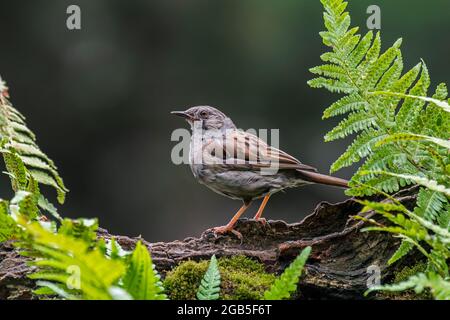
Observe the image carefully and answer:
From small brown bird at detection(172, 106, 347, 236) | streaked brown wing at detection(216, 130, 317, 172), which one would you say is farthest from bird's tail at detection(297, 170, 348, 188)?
streaked brown wing at detection(216, 130, 317, 172)

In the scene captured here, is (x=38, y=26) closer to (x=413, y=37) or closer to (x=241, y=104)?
(x=241, y=104)

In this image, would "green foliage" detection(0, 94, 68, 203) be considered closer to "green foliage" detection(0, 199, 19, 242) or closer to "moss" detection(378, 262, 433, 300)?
"green foliage" detection(0, 199, 19, 242)

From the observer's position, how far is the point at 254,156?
5.48 metres

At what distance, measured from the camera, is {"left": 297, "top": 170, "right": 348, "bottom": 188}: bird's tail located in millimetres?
4971

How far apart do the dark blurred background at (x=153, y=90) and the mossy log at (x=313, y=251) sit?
5.43 meters

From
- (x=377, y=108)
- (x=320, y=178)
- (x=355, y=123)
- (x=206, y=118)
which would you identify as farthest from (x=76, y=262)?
(x=206, y=118)

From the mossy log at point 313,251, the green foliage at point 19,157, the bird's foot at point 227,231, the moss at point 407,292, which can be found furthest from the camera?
the bird's foot at point 227,231

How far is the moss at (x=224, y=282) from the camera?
3080 mm

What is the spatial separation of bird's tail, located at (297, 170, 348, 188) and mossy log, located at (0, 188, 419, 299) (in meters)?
0.93

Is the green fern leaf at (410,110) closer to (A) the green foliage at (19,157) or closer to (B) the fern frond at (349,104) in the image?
(B) the fern frond at (349,104)

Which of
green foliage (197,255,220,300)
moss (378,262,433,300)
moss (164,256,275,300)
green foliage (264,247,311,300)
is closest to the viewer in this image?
green foliage (264,247,311,300)

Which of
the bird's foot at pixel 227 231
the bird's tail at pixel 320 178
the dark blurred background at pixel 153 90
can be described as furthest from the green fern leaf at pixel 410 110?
the dark blurred background at pixel 153 90

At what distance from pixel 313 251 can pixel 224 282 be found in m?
0.64

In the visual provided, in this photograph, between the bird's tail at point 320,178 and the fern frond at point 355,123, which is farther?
the bird's tail at point 320,178
